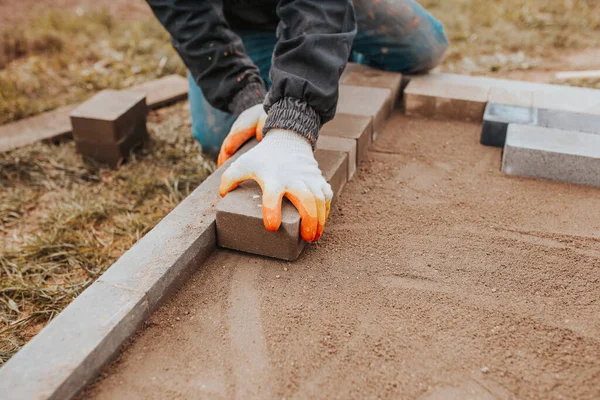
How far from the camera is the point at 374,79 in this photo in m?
3.23

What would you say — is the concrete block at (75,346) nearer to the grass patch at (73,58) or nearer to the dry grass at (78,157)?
the dry grass at (78,157)

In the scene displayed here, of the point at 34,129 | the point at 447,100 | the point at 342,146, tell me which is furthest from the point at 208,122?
the point at 447,100

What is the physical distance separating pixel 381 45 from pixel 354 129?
0.95 m

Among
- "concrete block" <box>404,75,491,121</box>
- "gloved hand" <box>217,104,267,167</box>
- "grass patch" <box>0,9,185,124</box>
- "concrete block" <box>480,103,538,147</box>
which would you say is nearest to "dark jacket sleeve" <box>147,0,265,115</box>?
"gloved hand" <box>217,104,267,167</box>

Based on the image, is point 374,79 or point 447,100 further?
point 374,79

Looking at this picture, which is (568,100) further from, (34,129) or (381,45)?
(34,129)

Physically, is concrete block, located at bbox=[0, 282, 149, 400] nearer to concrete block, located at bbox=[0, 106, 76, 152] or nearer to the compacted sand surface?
the compacted sand surface

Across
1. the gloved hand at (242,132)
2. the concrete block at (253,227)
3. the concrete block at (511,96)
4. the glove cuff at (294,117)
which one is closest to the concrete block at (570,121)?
the concrete block at (511,96)

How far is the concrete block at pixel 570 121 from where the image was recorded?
2770mm

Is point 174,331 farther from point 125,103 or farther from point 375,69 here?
point 375,69

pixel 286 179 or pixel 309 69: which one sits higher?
pixel 309 69

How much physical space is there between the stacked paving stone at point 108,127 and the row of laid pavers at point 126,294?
3.53 ft

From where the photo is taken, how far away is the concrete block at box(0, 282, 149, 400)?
4.67ft

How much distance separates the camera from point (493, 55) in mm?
4418
